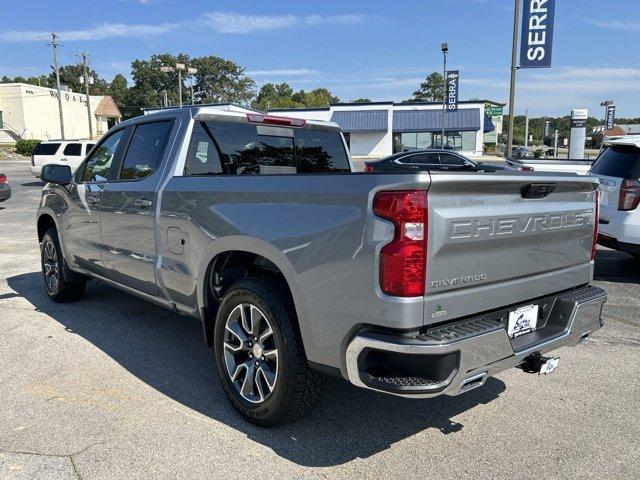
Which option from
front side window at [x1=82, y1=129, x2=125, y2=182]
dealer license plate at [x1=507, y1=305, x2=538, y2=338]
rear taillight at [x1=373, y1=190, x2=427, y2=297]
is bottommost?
dealer license plate at [x1=507, y1=305, x2=538, y2=338]

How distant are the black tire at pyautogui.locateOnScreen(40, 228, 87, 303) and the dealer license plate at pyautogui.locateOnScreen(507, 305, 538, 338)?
4637mm

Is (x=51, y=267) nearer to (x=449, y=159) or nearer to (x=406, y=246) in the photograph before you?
(x=406, y=246)

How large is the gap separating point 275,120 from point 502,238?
228 cm

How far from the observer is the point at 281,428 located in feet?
10.8

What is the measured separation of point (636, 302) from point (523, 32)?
484 inches

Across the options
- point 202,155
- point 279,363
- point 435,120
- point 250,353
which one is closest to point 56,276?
point 202,155

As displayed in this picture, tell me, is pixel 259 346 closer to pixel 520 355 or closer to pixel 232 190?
pixel 232 190

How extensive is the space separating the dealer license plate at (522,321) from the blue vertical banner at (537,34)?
1498 centimetres

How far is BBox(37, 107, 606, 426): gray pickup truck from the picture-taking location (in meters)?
2.49

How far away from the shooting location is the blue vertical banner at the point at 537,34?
15703 mm

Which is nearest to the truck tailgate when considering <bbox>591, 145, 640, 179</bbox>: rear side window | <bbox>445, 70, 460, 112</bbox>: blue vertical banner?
<bbox>591, 145, 640, 179</bbox>: rear side window

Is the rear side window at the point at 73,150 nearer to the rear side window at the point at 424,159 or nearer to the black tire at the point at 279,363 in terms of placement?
the rear side window at the point at 424,159

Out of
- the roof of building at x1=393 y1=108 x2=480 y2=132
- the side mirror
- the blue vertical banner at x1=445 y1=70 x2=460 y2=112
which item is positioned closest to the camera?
the side mirror

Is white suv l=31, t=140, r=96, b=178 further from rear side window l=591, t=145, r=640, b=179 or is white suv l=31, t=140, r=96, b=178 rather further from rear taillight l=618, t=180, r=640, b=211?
rear taillight l=618, t=180, r=640, b=211
